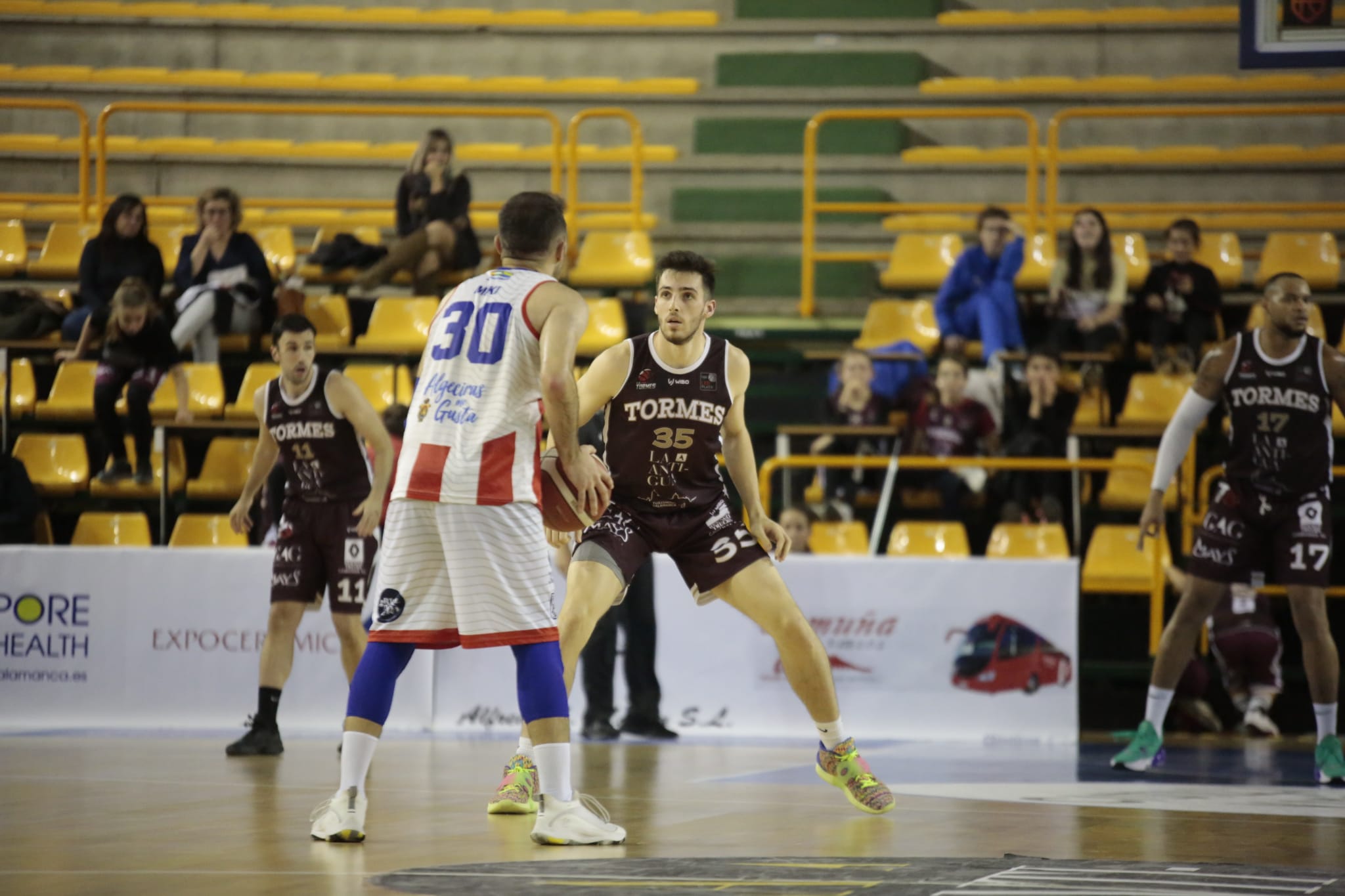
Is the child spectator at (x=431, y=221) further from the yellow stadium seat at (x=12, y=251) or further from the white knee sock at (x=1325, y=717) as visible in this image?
the white knee sock at (x=1325, y=717)

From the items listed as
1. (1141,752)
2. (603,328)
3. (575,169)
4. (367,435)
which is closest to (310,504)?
(367,435)

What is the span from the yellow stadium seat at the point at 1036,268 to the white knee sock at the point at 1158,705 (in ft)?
18.6

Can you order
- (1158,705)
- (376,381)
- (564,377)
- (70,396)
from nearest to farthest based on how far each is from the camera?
(564,377) → (1158,705) → (376,381) → (70,396)

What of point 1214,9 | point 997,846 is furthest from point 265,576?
point 1214,9

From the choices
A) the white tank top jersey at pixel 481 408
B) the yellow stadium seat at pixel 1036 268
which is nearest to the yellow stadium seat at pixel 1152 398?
the yellow stadium seat at pixel 1036 268

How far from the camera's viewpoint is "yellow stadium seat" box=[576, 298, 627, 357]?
1205 cm

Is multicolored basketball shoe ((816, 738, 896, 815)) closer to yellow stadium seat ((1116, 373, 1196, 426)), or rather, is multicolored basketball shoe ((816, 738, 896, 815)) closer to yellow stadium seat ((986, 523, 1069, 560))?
yellow stadium seat ((986, 523, 1069, 560))

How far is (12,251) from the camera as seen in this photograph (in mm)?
13664

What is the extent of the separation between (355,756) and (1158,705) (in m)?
4.38

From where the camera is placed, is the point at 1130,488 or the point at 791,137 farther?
the point at 791,137

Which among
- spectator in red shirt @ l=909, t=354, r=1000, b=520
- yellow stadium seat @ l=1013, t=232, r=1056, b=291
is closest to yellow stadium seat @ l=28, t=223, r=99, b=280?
spectator in red shirt @ l=909, t=354, r=1000, b=520

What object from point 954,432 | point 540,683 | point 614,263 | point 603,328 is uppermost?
point 614,263

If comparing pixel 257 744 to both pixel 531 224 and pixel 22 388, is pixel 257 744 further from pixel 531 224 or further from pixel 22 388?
pixel 22 388

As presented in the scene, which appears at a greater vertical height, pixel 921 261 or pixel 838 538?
pixel 921 261
